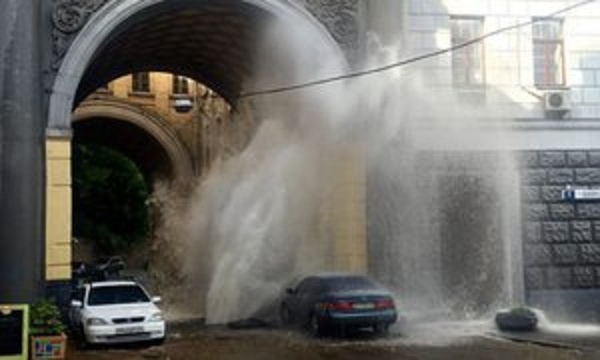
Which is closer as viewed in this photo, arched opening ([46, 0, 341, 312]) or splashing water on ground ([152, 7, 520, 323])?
arched opening ([46, 0, 341, 312])

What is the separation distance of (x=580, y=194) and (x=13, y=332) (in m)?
13.3

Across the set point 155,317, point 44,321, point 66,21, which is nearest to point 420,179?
point 155,317

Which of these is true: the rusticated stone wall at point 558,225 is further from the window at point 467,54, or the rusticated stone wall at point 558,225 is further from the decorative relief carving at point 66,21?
the decorative relief carving at point 66,21

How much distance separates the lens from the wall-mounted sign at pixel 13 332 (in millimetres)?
13320

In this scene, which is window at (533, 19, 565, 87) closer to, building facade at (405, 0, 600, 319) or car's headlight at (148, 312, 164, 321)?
building facade at (405, 0, 600, 319)

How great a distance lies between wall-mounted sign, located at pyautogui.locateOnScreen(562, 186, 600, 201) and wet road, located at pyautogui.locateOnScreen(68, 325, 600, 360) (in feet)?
15.3

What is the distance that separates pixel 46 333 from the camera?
14.3 metres

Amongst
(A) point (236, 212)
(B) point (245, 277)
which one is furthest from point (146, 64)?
(B) point (245, 277)

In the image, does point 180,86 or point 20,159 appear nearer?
point 20,159

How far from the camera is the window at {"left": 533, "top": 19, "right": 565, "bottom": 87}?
20.4 metres

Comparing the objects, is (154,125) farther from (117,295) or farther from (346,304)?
(346,304)

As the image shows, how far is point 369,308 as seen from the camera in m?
16.9

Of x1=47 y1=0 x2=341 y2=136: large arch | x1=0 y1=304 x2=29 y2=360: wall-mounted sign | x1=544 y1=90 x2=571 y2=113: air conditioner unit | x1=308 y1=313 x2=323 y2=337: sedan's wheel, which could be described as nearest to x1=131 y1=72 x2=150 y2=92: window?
x1=47 y1=0 x2=341 y2=136: large arch

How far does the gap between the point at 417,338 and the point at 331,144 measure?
5966 millimetres
